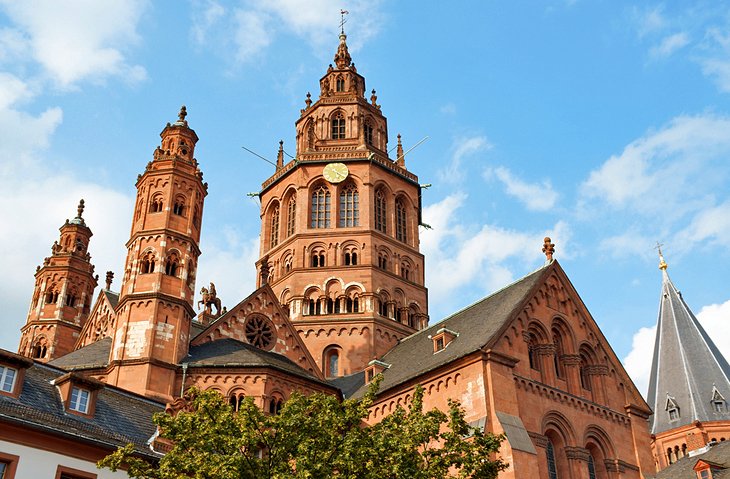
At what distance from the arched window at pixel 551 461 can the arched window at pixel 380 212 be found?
24438 millimetres

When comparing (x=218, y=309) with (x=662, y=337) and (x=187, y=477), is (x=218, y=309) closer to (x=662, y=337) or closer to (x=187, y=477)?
(x=187, y=477)

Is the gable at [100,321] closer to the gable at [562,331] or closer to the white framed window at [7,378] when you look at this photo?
the white framed window at [7,378]

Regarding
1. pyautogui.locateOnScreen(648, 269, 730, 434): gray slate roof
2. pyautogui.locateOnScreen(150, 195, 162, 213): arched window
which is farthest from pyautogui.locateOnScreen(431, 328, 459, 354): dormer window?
pyautogui.locateOnScreen(648, 269, 730, 434): gray slate roof

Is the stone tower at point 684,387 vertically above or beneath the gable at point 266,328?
above

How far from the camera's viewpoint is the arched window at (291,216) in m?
58.4

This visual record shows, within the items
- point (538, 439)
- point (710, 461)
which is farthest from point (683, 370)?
point (538, 439)

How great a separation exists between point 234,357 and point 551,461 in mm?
16273

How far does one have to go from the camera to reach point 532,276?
42812 millimetres

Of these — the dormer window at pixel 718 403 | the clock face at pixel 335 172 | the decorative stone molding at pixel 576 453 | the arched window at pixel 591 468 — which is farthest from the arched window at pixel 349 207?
the dormer window at pixel 718 403

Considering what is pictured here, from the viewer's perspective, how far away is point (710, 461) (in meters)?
43.5

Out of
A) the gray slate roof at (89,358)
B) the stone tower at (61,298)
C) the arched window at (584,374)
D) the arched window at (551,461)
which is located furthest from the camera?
the stone tower at (61,298)

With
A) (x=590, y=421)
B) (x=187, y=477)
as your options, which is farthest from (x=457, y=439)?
(x=590, y=421)

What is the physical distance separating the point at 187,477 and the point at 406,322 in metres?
34.9

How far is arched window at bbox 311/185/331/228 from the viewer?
2267 inches
